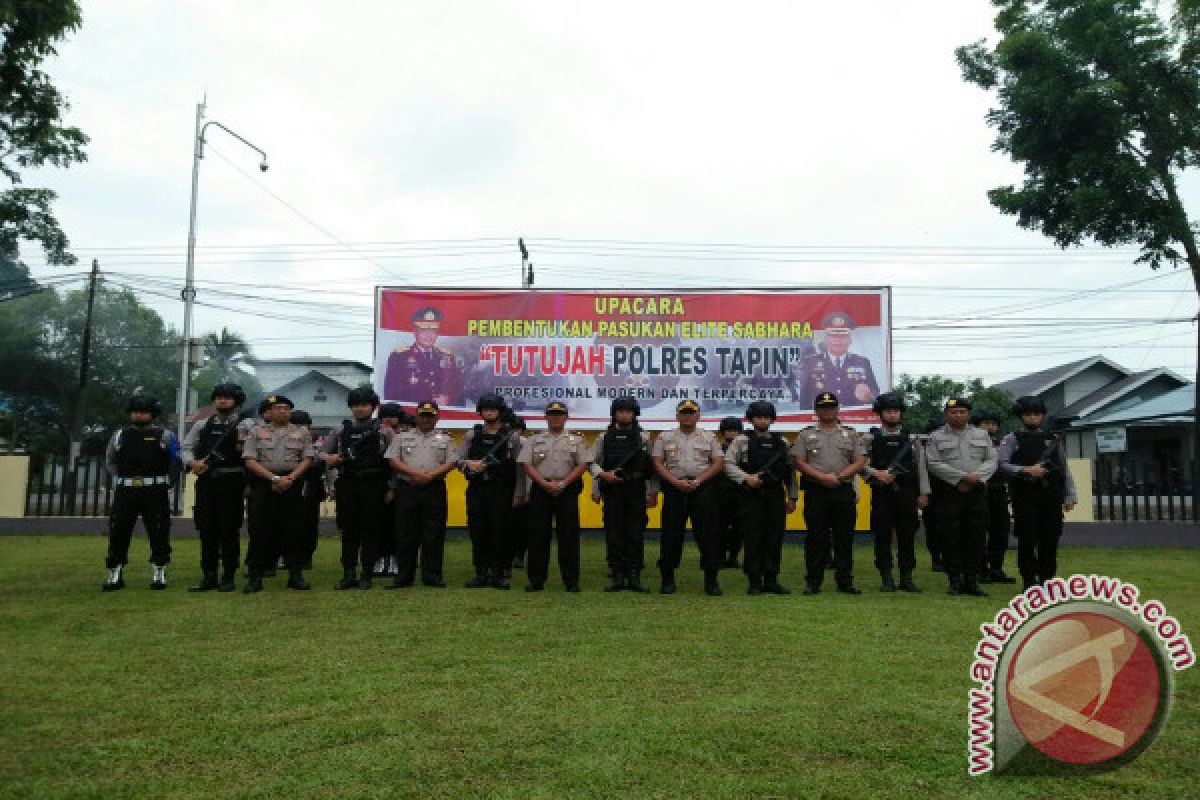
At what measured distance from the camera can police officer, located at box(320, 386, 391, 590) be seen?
7.66 meters

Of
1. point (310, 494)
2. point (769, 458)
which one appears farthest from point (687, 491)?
point (310, 494)

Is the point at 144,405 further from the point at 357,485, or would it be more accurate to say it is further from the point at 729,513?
the point at 729,513

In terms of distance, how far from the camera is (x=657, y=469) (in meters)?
7.58

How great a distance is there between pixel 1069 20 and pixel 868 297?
381 inches

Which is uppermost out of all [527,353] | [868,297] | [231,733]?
[868,297]

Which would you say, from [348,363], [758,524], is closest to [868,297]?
[758,524]

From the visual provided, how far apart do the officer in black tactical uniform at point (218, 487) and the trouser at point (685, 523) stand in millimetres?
3881

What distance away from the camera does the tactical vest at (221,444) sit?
24.4 ft

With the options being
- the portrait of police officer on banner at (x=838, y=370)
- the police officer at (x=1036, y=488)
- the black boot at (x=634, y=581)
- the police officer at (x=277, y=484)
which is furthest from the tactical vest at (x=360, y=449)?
the portrait of police officer on banner at (x=838, y=370)

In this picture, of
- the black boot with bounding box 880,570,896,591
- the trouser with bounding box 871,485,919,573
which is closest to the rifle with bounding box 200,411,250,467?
the trouser with bounding box 871,485,919,573

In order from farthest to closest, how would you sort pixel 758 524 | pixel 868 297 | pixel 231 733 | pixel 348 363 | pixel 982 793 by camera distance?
1. pixel 348 363
2. pixel 868 297
3. pixel 758 524
4. pixel 231 733
5. pixel 982 793

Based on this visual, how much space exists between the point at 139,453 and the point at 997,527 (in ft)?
28.5

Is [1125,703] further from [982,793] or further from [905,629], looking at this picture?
[905,629]

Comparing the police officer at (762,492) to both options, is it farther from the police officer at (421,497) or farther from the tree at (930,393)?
the tree at (930,393)
